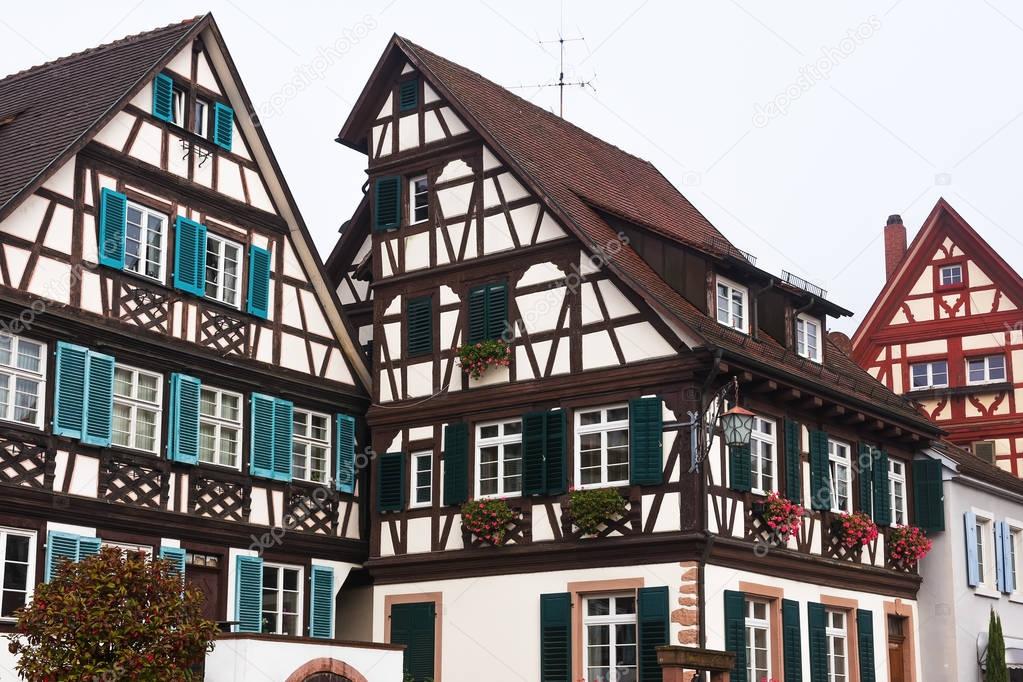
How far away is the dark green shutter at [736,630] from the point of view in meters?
22.5

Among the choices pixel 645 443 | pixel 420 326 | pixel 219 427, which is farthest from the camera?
pixel 420 326

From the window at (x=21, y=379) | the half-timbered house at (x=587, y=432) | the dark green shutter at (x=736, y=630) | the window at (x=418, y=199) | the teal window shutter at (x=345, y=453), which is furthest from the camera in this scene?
the window at (x=418, y=199)

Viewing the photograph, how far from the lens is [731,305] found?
82.2 ft

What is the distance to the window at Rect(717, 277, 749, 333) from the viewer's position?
81.2 ft

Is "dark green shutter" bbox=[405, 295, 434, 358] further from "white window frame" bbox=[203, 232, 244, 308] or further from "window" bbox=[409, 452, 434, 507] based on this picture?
"white window frame" bbox=[203, 232, 244, 308]

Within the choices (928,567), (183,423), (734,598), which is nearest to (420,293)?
Result: (183,423)

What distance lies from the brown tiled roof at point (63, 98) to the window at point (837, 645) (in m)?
13.2

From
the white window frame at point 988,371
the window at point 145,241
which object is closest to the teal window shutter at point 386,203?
the window at point 145,241

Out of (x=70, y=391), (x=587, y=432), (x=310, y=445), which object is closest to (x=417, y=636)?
(x=310, y=445)

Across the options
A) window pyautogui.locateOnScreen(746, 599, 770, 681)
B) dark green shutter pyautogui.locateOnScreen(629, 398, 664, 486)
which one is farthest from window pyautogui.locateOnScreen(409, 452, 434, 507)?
window pyautogui.locateOnScreen(746, 599, 770, 681)

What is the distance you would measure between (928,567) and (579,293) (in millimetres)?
8554

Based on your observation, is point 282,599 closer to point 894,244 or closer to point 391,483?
point 391,483

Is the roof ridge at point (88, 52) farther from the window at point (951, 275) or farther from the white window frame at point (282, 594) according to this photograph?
the window at point (951, 275)

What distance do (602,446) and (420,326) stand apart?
4.13 metres
